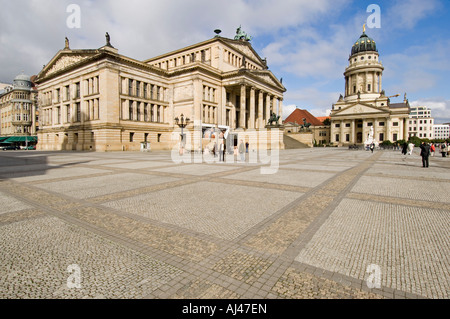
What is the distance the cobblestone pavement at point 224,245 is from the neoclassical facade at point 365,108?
86699 millimetres

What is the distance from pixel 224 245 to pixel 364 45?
114126 millimetres

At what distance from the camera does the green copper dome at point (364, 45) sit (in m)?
91.7

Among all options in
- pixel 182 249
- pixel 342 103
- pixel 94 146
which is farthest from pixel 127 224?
pixel 342 103

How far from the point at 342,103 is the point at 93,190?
343 ft

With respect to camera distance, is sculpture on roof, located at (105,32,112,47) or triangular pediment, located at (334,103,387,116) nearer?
sculpture on roof, located at (105,32,112,47)

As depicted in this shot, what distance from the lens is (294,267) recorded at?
3270 mm

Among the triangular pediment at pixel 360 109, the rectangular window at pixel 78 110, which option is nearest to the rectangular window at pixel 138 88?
the rectangular window at pixel 78 110

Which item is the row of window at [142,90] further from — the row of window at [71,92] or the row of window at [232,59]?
the row of window at [232,59]

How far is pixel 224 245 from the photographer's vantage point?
396cm

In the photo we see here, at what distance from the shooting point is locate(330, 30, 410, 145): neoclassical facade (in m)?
82.2

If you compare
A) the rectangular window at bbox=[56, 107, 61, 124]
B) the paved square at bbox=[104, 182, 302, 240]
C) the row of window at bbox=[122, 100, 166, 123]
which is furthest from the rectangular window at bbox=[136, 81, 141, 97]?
the paved square at bbox=[104, 182, 302, 240]

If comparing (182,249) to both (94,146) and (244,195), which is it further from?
(94,146)

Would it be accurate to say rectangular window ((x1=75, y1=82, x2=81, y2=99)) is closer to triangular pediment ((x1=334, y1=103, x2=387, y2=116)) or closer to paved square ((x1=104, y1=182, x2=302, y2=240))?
paved square ((x1=104, y1=182, x2=302, y2=240))

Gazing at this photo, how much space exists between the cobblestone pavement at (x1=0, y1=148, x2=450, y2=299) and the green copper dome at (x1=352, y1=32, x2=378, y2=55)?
107194 millimetres
